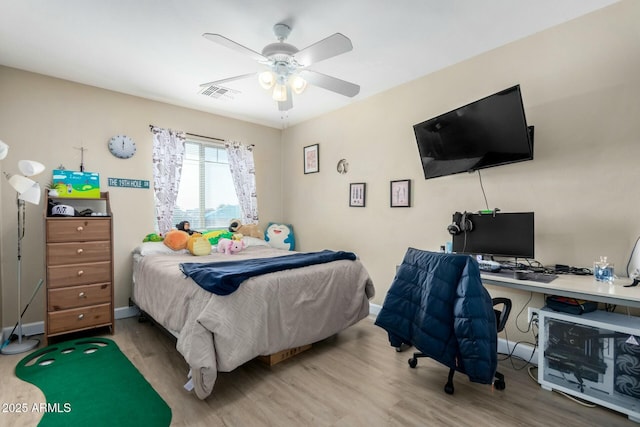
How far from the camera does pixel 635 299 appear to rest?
1.55 metres

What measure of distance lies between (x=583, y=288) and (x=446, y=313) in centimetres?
76

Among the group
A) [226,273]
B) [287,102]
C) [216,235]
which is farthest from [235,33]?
[216,235]

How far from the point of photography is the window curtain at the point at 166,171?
367 centimetres

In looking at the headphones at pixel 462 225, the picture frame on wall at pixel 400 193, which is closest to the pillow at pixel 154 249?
the picture frame on wall at pixel 400 193

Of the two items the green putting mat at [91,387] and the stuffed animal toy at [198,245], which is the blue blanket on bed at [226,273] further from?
the stuffed animal toy at [198,245]

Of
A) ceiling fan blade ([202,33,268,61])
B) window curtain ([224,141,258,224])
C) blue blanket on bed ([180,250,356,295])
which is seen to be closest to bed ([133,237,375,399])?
blue blanket on bed ([180,250,356,295])

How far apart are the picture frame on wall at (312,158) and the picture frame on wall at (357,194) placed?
2.41 ft

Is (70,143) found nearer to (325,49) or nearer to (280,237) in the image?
(280,237)

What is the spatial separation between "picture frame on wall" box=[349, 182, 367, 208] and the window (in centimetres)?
172

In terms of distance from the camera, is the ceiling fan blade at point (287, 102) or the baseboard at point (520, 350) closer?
the baseboard at point (520, 350)

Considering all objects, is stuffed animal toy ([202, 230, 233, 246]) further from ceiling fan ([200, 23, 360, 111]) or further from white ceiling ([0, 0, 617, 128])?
ceiling fan ([200, 23, 360, 111])

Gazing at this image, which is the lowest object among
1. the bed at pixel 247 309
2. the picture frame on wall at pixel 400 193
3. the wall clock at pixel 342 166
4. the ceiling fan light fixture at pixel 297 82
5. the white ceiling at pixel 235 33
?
the bed at pixel 247 309

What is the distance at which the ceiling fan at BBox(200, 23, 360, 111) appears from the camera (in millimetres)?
1984

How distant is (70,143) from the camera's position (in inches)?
125
